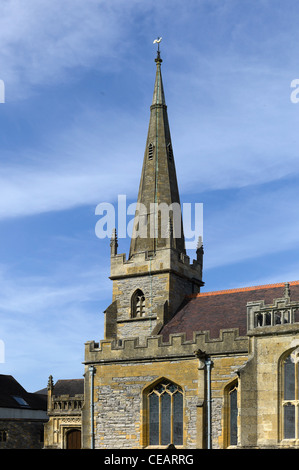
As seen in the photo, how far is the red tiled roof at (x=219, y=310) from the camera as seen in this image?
30734 millimetres

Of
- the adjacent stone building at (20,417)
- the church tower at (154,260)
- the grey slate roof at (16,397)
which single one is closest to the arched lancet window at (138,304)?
the church tower at (154,260)

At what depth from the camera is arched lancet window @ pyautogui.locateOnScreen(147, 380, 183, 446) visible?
1141 inches

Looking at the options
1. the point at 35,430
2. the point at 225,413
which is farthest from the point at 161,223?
the point at 35,430

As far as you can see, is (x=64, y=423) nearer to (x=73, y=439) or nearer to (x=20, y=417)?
(x=73, y=439)

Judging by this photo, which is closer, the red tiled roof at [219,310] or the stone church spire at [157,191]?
the red tiled roof at [219,310]

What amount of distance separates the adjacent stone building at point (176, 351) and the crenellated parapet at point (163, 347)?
4 centimetres

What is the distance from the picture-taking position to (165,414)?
29359mm

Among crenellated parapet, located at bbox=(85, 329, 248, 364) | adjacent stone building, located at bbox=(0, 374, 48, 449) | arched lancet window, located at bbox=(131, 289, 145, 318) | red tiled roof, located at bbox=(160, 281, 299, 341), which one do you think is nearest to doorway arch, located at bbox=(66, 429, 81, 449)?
adjacent stone building, located at bbox=(0, 374, 48, 449)

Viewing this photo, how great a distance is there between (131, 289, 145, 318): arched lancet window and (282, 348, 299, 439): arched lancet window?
1378 centimetres

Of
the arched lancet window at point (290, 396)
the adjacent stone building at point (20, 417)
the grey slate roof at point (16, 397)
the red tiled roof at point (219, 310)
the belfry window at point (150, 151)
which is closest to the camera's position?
the arched lancet window at point (290, 396)

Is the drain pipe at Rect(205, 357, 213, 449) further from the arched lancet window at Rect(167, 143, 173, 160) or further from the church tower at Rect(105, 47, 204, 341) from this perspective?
the arched lancet window at Rect(167, 143, 173, 160)

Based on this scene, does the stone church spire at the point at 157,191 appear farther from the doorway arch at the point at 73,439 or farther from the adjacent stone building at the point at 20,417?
the adjacent stone building at the point at 20,417

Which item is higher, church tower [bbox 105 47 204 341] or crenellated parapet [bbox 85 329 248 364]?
church tower [bbox 105 47 204 341]

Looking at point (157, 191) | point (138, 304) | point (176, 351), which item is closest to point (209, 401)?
point (176, 351)
